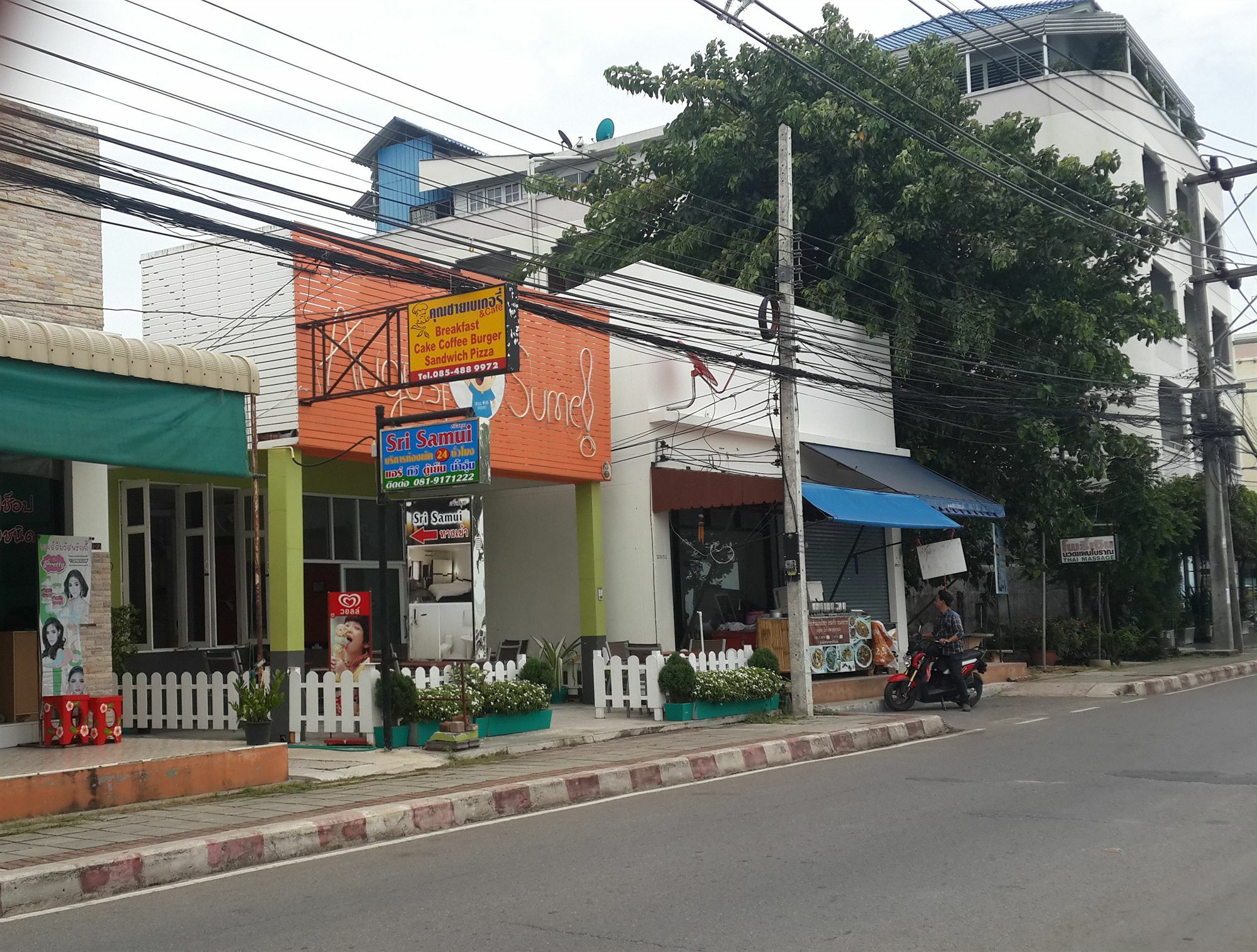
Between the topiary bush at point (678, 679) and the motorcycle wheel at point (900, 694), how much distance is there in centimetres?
357

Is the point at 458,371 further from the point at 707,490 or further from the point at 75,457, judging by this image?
the point at 707,490

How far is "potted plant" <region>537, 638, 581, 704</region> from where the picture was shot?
19547mm

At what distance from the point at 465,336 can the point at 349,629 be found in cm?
345

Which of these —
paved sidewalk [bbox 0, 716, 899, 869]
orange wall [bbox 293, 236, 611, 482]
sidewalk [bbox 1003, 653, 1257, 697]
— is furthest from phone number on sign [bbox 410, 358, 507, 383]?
sidewalk [bbox 1003, 653, 1257, 697]

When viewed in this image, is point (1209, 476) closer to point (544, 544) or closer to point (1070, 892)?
point (544, 544)

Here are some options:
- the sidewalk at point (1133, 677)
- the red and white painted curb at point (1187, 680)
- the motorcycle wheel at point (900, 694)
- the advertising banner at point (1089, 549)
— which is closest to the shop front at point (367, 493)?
the motorcycle wheel at point (900, 694)

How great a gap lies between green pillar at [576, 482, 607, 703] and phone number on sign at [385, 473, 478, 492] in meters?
5.77

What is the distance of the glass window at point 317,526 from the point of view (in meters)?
18.8

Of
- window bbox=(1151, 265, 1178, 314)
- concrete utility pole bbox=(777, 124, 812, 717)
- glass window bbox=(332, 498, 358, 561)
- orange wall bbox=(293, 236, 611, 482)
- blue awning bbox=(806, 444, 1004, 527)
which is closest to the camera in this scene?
orange wall bbox=(293, 236, 611, 482)

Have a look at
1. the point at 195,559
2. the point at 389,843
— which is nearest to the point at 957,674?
the point at 195,559

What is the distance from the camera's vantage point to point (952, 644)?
1861 cm

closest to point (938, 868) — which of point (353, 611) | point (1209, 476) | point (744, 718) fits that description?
point (353, 611)

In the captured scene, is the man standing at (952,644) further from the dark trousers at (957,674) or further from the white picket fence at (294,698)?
the white picket fence at (294,698)

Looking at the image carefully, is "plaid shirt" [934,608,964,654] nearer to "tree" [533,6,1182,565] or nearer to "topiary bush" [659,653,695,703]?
"topiary bush" [659,653,695,703]
